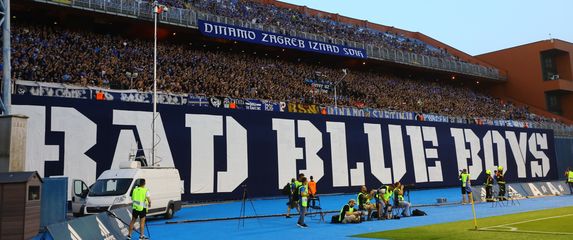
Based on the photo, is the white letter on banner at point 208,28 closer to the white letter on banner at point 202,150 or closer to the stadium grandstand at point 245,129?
the stadium grandstand at point 245,129

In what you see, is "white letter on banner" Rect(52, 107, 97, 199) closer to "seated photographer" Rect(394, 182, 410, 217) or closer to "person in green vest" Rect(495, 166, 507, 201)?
"seated photographer" Rect(394, 182, 410, 217)

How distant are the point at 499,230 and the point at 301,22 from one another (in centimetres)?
4372

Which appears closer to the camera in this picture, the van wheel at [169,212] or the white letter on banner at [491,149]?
the van wheel at [169,212]

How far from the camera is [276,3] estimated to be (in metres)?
63.0

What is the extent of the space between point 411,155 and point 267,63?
1658 centimetres

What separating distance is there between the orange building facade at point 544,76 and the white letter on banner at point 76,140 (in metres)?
60.4

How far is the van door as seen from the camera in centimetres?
2094

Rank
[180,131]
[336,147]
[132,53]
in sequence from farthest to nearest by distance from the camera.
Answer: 1. [132,53]
2. [336,147]
3. [180,131]

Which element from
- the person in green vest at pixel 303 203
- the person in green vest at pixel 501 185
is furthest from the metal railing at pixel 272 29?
the person in green vest at pixel 303 203

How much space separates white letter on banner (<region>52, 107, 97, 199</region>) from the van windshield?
5.25 meters

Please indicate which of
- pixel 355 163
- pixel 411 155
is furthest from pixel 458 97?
pixel 355 163

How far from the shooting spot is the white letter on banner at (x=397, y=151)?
39.4 meters

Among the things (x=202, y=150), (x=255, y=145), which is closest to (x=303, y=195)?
(x=202, y=150)

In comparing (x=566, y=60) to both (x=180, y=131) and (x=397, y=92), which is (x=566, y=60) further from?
(x=180, y=131)
